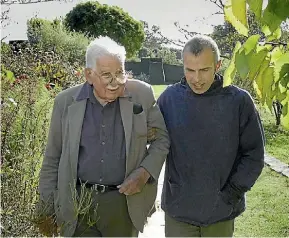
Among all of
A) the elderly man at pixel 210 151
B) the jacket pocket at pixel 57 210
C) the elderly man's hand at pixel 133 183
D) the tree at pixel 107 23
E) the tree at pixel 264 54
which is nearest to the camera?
the tree at pixel 264 54

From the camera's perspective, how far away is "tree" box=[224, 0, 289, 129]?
1.18 meters

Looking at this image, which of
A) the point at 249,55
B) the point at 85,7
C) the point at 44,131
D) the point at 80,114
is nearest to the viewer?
the point at 249,55

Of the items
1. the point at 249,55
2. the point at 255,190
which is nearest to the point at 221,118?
the point at 249,55

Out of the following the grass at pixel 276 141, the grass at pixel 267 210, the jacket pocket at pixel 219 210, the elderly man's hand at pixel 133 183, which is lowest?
the grass at pixel 276 141

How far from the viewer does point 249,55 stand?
127 cm

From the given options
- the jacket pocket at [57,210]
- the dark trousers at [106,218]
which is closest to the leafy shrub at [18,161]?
the jacket pocket at [57,210]

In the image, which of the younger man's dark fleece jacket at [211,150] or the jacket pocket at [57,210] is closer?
the jacket pocket at [57,210]

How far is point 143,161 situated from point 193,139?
1.12ft

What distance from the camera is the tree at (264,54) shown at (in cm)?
118

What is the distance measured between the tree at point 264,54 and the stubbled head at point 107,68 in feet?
5.07

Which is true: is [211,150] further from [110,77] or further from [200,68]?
[110,77]

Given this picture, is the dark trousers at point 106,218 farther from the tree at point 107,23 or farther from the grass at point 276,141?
the tree at point 107,23

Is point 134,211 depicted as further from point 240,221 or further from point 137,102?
point 240,221

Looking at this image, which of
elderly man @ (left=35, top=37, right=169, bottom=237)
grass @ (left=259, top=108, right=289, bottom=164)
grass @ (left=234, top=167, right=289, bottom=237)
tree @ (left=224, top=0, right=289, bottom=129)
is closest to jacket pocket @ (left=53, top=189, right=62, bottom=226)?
elderly man @ (left=35, top=37, right=169, bottom=237)
